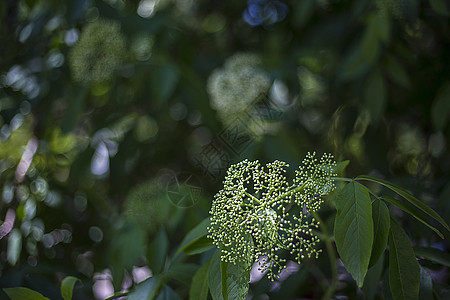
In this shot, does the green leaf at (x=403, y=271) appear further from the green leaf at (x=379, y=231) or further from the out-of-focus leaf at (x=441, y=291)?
the out-of-focus leaf at (x=441, y=291)

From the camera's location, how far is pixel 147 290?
820 mm

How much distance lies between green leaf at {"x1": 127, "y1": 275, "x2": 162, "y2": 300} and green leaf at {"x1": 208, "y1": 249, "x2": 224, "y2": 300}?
5.8 inches

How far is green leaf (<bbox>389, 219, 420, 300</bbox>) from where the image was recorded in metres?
0.70

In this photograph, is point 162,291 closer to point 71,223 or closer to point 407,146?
point 71,223

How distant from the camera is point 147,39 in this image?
177 cm

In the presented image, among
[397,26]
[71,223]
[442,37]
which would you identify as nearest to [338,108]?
[397,26]

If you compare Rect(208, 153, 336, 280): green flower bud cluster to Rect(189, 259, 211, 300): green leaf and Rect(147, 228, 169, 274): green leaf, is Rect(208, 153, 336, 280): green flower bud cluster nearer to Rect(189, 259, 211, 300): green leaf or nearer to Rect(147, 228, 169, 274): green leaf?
Rect(189, 259, 211, 300): green leaf

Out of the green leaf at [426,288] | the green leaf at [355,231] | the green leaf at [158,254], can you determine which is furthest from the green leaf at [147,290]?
the green leaf at [426,288]

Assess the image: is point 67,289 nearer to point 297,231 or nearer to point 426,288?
point 297,231

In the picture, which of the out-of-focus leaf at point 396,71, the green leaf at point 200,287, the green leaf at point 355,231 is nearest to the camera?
the green leaf at point 355,231

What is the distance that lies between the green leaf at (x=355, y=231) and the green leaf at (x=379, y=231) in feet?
0.19

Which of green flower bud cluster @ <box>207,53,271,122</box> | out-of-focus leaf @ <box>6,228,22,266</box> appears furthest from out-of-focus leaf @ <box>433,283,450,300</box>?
out-of-focus leaf @ <box>6,228,22,266</box>

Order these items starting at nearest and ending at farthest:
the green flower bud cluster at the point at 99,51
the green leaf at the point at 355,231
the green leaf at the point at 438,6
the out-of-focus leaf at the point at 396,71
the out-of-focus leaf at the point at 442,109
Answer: the green leaf at the point at 355,231, the green leaf at the point at 438,6, the out-of-focus leaf at the point at 442,109, the out-of-focus leaf at the point at 396,71, the green flower bud cluster at the point at 99,51

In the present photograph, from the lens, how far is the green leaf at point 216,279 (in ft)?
2.28
